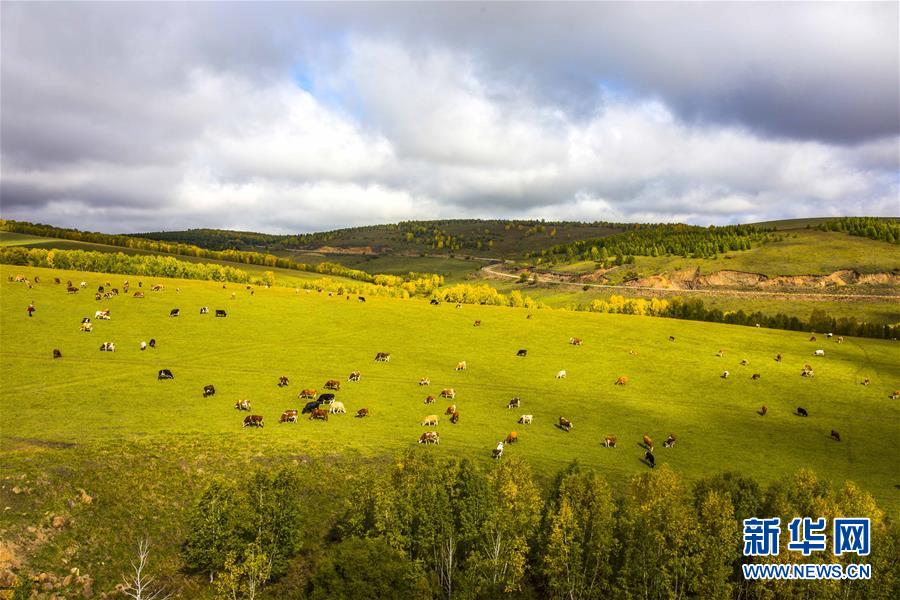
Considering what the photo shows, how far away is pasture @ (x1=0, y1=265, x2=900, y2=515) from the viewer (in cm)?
4728

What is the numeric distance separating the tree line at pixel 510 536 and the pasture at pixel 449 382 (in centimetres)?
725

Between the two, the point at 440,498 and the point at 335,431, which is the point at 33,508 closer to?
the point at 335,431

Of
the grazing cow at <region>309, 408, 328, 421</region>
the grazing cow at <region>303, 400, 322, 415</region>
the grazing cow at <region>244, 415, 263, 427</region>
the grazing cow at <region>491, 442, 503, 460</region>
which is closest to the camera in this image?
the grazing cow at <region>491, 442, 503, 460</region>

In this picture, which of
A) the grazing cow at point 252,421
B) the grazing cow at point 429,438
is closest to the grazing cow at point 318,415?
the grazing cow at point 252,421

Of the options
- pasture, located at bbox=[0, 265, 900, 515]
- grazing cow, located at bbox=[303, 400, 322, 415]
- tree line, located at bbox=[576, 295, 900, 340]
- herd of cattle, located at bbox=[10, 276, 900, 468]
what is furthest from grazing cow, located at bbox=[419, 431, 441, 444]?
tree line, located at bbox=[576, 295, 900, 340]

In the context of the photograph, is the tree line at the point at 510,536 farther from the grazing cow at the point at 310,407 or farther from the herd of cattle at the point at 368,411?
the grazing cow at the point at 310,407

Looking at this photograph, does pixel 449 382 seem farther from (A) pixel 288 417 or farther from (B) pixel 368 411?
(A) pixel 288 417

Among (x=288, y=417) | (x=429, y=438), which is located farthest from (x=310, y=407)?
(x=429, y=438)

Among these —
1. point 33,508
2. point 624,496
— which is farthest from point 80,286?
point 624,496

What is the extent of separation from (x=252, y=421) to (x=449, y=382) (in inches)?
1036

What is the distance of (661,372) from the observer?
244ft

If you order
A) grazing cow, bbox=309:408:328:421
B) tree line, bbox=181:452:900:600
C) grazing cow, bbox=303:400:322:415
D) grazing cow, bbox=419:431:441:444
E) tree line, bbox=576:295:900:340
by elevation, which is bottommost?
tree line, bbox=181:452:900:600

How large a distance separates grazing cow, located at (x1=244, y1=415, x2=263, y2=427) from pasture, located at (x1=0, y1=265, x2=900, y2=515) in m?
0.90

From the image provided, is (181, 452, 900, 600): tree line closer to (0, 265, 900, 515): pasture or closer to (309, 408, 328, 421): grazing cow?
(0, 265, 900, 515): pasture
